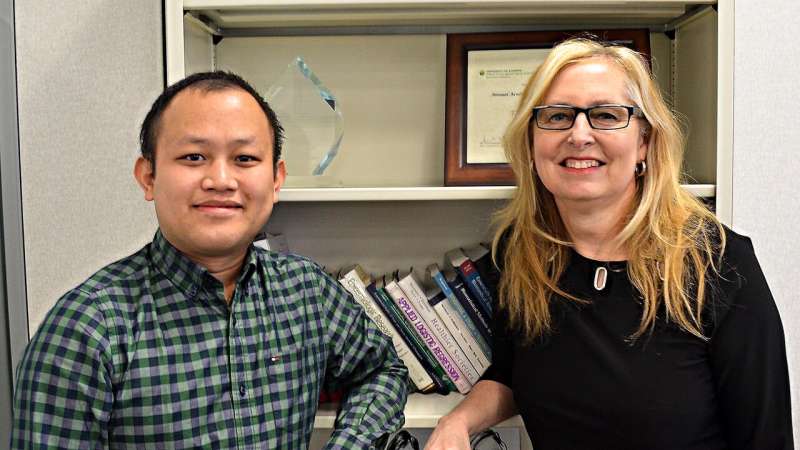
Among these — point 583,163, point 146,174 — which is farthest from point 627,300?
point 146,174

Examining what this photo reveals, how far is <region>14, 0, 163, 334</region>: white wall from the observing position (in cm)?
159

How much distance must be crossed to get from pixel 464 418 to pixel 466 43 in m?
0.80

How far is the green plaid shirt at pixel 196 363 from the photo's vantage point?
98 cm

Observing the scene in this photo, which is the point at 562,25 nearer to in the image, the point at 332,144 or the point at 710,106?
the point at 710,106

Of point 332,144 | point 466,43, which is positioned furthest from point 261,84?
point 466,43

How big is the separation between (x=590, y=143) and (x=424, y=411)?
619mm

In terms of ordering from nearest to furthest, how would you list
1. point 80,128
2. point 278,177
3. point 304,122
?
point 278,177 < point 304,122 < point 80,128

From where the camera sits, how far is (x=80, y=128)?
63.0 inches

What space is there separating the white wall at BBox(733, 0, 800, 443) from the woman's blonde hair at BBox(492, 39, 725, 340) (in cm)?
15

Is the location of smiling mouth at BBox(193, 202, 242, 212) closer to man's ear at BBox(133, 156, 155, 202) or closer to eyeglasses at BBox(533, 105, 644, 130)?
man's ear at BBox(133, 156, 155, 202)

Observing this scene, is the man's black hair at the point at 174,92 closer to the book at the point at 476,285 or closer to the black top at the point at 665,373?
the book at the point at 476,285

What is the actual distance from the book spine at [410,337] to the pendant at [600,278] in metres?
0.39

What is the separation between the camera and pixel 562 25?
161 cm

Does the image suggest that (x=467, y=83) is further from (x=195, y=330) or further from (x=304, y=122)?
(x=195, y=330)
